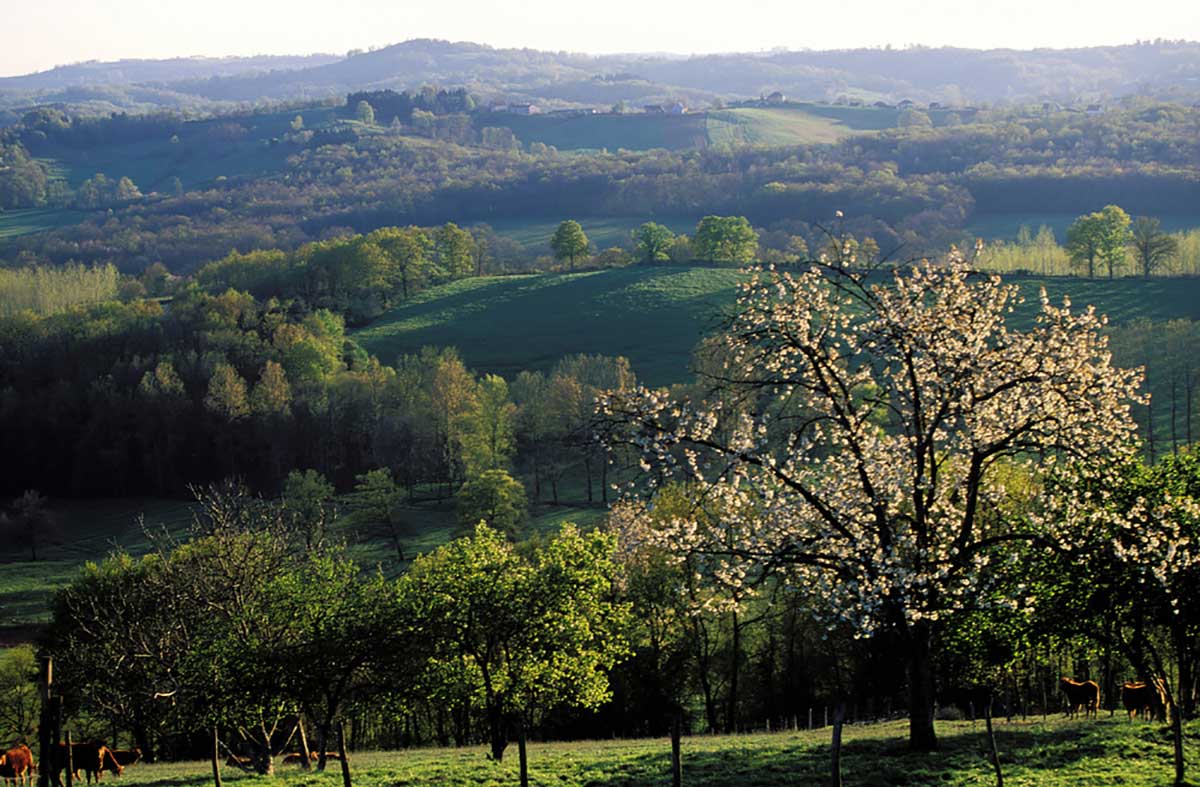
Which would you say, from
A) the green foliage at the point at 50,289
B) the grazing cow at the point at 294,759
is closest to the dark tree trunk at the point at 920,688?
the grazing cow at the point at 294,759

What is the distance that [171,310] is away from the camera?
470ft

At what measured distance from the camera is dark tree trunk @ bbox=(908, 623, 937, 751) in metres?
26.1

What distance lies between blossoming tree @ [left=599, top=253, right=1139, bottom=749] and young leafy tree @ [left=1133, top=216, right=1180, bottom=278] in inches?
4777

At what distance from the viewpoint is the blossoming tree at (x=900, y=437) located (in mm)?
24609

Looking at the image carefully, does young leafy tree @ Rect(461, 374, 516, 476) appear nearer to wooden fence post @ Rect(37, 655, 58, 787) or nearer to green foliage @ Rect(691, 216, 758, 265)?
green foliage @ Rect(691, 216, 758, 265)

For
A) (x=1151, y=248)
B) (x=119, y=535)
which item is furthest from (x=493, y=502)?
(x=1151, y=248)

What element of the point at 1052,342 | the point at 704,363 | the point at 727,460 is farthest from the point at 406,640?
the point at 704,363

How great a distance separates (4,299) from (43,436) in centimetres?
6808

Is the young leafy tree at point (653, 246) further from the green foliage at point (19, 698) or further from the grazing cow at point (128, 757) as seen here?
the grazing cow at point (128, 757)

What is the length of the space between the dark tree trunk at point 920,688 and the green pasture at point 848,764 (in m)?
0.44

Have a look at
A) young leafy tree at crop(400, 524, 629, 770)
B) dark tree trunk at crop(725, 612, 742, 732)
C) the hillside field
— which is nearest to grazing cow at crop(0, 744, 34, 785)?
young leafy tree at crop(400, 524, 629, 770)

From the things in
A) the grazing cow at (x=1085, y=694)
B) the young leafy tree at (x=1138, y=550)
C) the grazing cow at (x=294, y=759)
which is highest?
the young leafy tree at (x=1138, y=550)

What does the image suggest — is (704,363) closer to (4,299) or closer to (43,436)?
(43,436)

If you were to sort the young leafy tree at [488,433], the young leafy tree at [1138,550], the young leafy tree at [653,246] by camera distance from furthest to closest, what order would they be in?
the young leafy tree at [653,246]
the young leafy tree at [488,433]
the young leafy tree at [1138,550]
